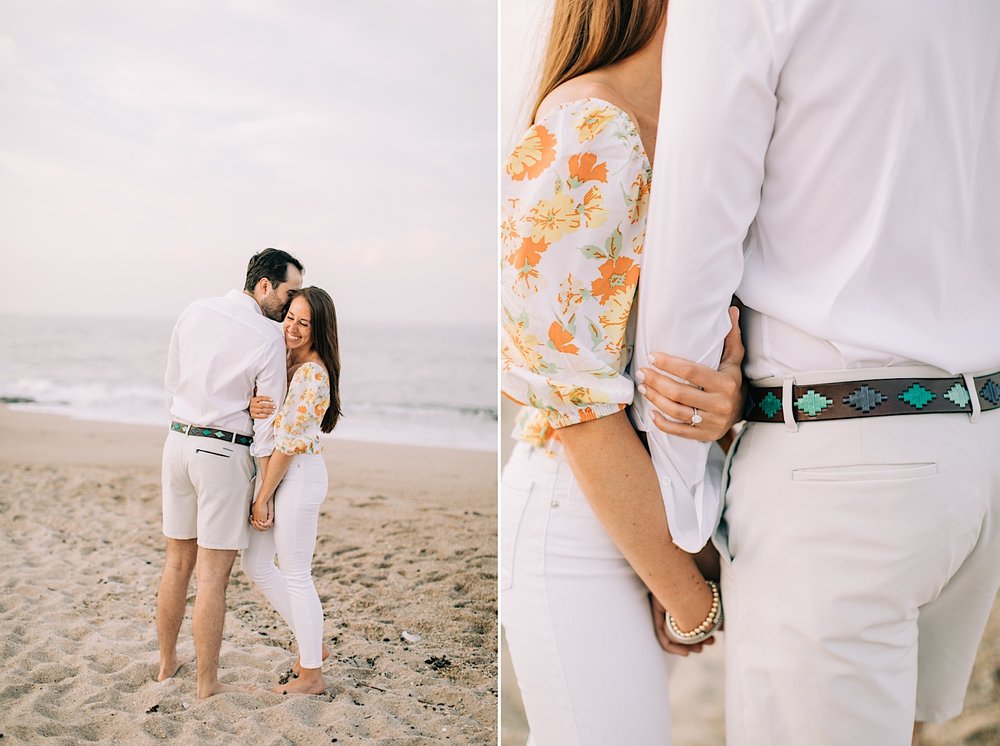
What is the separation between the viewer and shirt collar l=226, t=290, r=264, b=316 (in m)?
1.97

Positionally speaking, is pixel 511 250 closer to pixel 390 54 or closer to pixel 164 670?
pixel 390 54

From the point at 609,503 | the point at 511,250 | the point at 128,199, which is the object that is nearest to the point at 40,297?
the point at 128,199

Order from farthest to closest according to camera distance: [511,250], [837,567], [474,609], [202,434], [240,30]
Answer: [474,609] < [240,30] < [202,434] < [511,250] < [837,567]

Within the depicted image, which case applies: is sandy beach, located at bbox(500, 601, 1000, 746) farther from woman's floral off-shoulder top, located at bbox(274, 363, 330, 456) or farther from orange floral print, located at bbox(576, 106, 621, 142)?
orange floral print, located at bbox(576, 106, 621, 142)

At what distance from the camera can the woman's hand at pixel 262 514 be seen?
1976 mm

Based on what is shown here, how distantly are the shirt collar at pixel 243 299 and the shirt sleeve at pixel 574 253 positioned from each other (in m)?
0.97

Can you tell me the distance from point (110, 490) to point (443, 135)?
4.19 feet

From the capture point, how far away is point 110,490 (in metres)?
2.13

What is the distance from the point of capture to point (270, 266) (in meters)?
2.04

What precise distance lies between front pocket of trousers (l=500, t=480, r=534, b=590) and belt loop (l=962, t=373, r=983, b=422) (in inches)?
23.7

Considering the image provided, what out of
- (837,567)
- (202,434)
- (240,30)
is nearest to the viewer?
(837,567)

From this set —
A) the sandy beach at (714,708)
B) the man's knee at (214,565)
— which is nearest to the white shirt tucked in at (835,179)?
the man's knee at (214,565)

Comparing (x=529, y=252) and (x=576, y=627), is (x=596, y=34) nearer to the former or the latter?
(x=529, y=252)

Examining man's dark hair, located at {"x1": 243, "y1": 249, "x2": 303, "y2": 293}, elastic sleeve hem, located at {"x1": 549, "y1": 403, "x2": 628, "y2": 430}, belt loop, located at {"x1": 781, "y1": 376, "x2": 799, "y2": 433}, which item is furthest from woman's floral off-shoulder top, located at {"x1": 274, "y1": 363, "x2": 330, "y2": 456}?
belt loop, located at {"x1": 781, "y1": 376, "x2": 799, "y2": 433}
